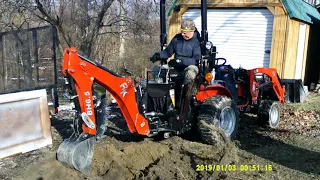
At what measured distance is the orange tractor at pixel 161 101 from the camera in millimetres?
4629

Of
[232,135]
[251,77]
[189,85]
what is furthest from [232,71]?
[189,85]

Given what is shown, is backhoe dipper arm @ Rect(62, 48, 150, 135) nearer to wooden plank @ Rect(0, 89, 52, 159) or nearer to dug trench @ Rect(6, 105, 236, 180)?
dug trench @ Rect(6, 105, 236, 180)

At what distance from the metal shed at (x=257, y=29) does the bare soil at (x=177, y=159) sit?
6.11 m

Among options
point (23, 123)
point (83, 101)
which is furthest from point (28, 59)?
point (83, 101)

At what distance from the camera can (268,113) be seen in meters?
7.61

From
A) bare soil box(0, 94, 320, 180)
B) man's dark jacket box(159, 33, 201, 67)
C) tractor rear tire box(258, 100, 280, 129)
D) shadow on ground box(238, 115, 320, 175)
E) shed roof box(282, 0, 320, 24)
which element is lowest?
shadow on ground box(238, 115, 320, 175)

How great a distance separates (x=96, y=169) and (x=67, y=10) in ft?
32.1

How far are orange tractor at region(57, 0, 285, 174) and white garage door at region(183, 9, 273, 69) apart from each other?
580cm

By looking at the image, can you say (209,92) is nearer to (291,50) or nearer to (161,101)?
(161,101)

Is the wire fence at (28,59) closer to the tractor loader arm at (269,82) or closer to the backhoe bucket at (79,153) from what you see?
the backhoe bucket at (79,153)

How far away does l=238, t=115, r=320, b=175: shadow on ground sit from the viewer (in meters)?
5.39

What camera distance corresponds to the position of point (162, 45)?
22.4 ft

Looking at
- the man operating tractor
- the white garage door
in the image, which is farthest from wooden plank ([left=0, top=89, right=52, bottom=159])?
the white garage door

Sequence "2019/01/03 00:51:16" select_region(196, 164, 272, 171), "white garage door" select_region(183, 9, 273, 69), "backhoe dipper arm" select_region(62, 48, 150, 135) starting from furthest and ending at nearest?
"white garage door" select_region(183, 9, 273, 69)
"2019/01/03 00:51:16" select_region(196, 164, 272, 171)
"backhoe dipper arm" select_region(62, 48, 150, 135)
